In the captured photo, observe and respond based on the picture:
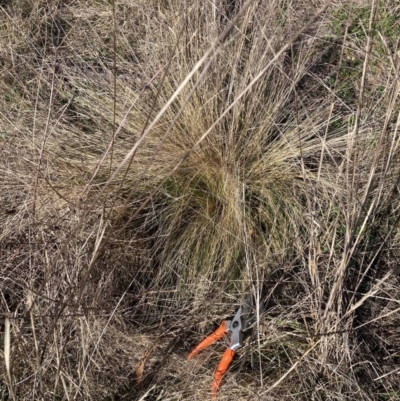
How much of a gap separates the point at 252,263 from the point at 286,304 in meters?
0.16

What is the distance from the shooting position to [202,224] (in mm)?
1937

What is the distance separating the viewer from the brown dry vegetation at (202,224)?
5.48 feet

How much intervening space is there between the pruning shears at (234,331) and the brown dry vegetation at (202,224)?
4 cm

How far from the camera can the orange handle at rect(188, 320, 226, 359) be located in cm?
171

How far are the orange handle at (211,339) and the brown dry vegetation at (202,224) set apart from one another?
40mm

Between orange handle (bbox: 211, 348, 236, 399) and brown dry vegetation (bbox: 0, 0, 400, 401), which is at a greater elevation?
brown dry vegetation (bbox: 0, 0, 400, 401)

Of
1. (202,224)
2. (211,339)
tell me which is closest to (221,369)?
(211,339)

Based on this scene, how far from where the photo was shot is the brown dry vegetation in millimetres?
1670

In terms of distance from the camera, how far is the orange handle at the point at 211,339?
67.2 inches

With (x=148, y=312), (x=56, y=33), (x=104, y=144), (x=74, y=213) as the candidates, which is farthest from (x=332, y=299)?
(x=56, y=33)

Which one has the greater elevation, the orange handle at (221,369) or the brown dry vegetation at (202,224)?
the brown dry vegetation at (202,224)

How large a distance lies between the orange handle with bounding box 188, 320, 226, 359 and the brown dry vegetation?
40 millimetres

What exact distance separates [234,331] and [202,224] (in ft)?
1.33

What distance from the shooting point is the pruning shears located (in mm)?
1662
